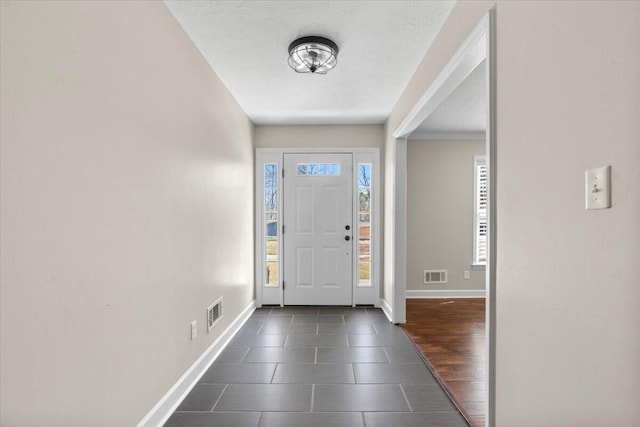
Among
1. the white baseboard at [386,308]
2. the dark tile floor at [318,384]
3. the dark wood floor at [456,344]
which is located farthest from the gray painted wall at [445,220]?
the dark tile floor at [318,384]

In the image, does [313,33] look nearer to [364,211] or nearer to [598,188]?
[598,188]

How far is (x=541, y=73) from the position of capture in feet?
3.95

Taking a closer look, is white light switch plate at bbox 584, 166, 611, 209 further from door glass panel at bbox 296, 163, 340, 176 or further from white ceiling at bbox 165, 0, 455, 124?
door glass panel at bbox 296, 163, 340, 176

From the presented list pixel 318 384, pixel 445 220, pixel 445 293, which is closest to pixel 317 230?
pixel 445 220

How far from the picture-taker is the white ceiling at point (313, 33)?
2.08 metres

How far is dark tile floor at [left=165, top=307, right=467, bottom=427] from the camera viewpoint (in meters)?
2.07

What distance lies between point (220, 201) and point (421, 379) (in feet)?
7.10

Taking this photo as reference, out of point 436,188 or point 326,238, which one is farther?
point 436,188

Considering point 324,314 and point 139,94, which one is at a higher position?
point 139,94

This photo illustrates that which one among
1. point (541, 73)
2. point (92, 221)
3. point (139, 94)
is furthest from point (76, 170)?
point (541, 73)

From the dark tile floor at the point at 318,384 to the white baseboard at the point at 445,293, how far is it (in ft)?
5.10

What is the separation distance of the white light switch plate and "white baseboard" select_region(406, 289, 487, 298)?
14.2 feet

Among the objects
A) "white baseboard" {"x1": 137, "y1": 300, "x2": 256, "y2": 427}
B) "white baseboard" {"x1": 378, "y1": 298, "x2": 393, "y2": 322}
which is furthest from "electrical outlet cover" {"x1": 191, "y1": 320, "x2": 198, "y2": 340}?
"white baseboard" {"x1": 378, "y1": 298, "x2": 393, "y2": 322}

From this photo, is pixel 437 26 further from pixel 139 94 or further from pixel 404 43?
pixel 139 94
